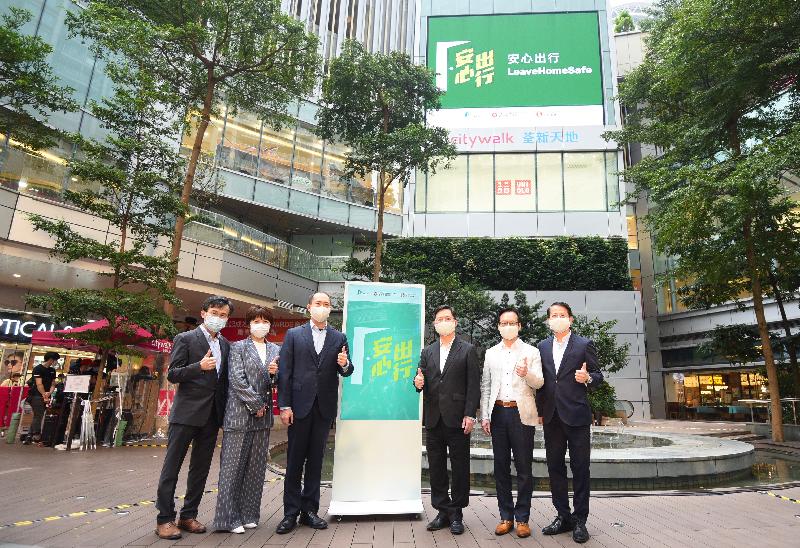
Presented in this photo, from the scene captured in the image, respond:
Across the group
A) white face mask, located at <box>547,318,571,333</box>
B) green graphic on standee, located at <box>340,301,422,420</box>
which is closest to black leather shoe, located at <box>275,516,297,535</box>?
green graphic on standee, located at <box>340,301,422,420</box>

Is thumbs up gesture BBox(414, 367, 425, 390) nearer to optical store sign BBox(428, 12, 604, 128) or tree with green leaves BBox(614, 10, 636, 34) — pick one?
optical store sign BBox(428, 12, 604, 128)

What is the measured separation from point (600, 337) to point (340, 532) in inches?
579

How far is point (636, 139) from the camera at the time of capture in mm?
19031

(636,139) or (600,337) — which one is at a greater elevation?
(636,139)

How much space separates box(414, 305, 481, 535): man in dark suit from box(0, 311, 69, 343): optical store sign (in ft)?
51.3

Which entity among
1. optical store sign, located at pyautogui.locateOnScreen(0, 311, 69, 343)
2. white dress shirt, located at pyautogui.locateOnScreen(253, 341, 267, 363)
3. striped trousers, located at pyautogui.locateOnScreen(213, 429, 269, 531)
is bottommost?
striped trousers, located at pyautogui.locateOnScreen(213, 429, 269, 531)

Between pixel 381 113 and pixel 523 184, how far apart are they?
344 inches

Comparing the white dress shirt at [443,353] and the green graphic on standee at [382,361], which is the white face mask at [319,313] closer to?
the green graphic on standee at [382,361]

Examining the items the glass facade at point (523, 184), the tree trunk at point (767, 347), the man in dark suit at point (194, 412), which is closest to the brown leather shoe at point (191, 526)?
the man in dark suit at point (194, 412)

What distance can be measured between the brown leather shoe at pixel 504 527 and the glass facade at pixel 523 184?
19571 mm

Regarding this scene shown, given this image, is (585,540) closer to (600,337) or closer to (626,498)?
(626,498)

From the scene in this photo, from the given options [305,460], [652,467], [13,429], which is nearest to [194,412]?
[305,460]

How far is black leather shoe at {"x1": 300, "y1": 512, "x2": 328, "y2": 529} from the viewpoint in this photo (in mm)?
4266

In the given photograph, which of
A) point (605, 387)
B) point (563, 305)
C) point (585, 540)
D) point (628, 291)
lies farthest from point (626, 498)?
point (628, 291)
